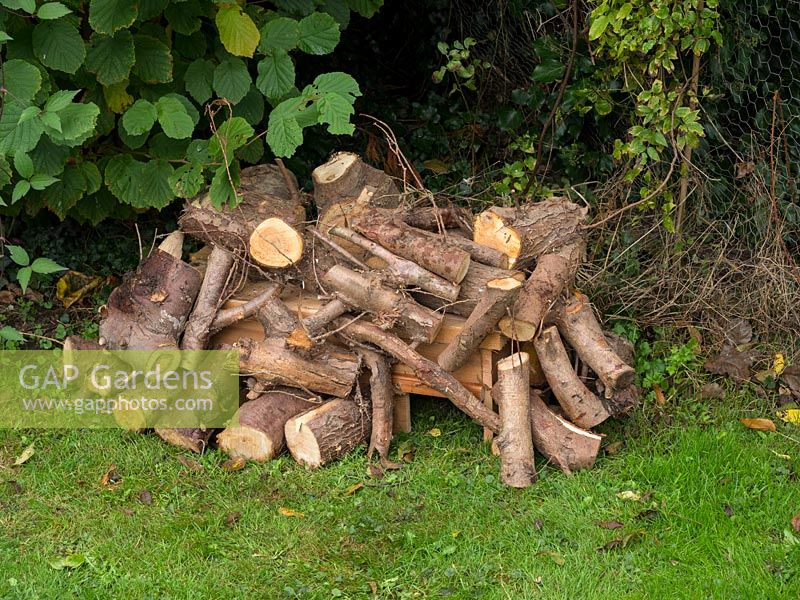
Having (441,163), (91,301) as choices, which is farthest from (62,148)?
(441,163)

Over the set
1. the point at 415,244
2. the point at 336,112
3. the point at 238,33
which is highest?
the point at 238,33

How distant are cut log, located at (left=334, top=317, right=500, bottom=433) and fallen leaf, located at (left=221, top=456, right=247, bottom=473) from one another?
84cm

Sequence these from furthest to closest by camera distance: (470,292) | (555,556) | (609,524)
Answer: (470,292) → (609,524) → (555,556)

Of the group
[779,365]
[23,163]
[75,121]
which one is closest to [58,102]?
[75,121]

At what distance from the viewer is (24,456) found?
4.54 meters

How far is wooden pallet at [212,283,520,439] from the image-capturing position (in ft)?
14.9

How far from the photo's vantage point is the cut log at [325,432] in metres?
4.38

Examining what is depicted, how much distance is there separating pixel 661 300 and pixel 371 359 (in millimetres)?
1695

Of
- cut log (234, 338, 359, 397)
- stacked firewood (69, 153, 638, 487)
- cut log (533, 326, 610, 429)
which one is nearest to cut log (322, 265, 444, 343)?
stacked firewood (69, 153, 638, 487)

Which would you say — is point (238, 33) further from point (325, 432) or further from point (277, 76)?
point (325, 432)

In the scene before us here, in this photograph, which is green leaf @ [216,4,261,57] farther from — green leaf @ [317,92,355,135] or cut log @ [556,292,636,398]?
cut log @ [556,292,636,398]

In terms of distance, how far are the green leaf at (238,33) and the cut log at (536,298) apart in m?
1.78

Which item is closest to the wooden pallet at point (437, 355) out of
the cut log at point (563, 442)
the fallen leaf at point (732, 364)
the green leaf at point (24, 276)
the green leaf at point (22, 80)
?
the cut log at point (563, 442)

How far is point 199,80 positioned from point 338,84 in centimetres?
87
